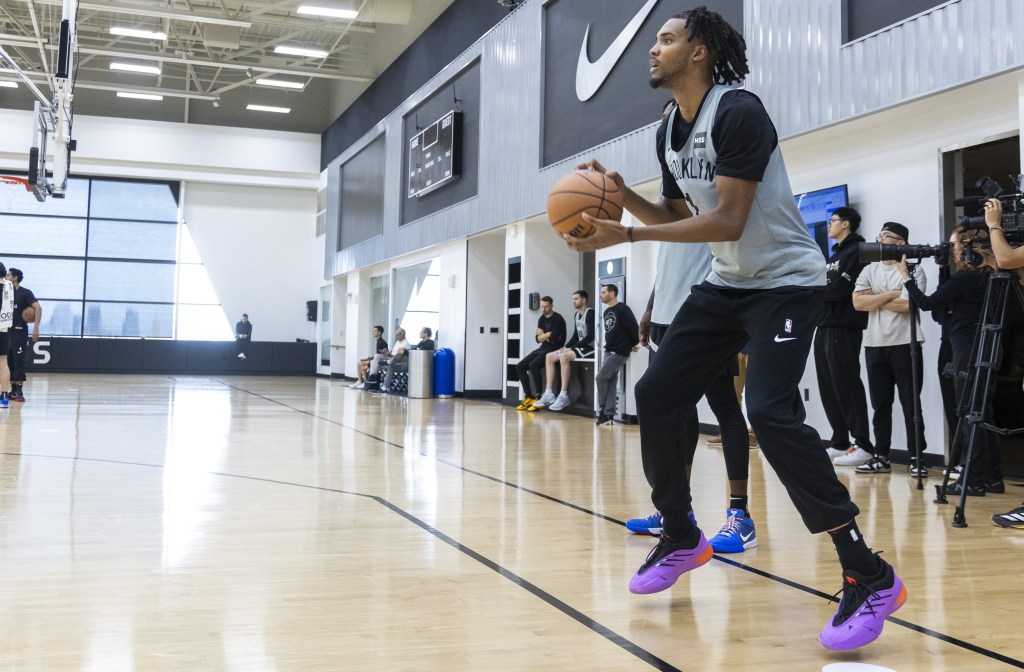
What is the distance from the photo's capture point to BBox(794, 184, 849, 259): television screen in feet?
23.9

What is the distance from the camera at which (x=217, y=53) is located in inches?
768

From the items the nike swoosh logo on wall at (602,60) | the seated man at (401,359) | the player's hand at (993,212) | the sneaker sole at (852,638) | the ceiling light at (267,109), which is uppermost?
the ceiling light at (267,109)

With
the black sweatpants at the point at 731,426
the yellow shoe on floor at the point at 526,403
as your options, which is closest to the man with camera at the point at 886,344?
the black sweatpants at the point at 731,426

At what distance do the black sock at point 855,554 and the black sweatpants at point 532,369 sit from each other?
31.4 feet

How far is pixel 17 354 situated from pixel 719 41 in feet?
37.2

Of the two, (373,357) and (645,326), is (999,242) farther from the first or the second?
(373,357)

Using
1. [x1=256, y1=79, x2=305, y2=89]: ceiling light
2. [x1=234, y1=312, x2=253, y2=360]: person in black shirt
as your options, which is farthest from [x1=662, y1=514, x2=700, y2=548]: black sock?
[x1=234, y1=312, x2=253, y2=360]: person in black shirt

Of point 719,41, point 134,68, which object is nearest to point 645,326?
point 719,41

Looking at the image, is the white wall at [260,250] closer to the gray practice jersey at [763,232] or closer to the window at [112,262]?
the window at [112,262]

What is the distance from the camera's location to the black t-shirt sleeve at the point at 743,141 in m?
2.41

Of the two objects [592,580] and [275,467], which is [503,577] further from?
[275,467]

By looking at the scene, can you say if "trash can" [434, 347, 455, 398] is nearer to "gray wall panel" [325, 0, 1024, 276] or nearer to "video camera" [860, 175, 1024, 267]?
"gray wall panel" [325, 0, 1024, 276]

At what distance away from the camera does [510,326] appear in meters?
13.3

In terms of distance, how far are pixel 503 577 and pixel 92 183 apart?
78.6 feet
